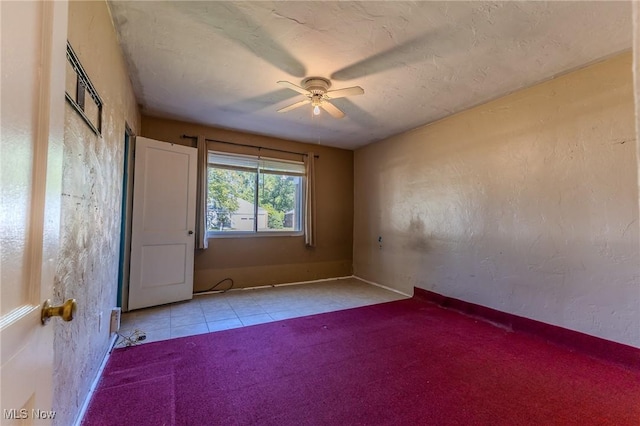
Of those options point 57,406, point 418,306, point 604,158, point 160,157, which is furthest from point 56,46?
point 418,306

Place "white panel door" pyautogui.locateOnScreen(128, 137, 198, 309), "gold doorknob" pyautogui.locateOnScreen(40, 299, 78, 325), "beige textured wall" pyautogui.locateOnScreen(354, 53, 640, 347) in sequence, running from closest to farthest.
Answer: "gold doorknob" pyautogui.locateOnScreen(40, 299, 78, 325)
"beige textured wall" pyautogui.locateOnScreen(354, 53, 640, 347)
"white panel door" pyautogui.locateOnScreen(128, 137, 198, 309)

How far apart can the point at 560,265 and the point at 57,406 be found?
369cm

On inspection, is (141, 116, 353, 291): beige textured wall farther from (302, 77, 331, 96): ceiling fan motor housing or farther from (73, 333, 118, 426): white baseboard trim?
(302, 77, 331, 96): ceiling fan motor housing

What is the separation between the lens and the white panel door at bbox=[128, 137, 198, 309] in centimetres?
327

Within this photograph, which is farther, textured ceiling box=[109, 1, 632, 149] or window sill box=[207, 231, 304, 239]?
window sill box=[207, 231, 304, 239]

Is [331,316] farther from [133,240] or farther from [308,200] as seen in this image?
[133,240]

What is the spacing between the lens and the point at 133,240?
3.25 metres

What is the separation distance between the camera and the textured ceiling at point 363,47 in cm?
185

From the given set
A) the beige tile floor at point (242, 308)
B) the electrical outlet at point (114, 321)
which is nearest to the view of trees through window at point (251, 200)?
the beige tile floor at point (242, 308)

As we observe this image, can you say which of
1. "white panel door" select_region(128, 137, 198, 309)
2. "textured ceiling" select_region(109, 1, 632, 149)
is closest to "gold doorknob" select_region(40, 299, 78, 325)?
"textured ceiling" select_region(109, 1, 632, 149)

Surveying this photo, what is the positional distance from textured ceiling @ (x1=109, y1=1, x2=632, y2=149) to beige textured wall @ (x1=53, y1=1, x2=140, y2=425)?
16.3 inches

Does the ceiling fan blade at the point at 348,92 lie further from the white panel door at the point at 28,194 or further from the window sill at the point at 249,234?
the window sill at the point at 249,234

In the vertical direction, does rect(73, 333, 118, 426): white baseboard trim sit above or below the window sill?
below

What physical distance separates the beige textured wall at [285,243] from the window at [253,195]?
0.54 ft
